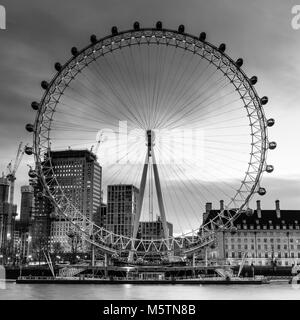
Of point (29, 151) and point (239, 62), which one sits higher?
point (239, 62)

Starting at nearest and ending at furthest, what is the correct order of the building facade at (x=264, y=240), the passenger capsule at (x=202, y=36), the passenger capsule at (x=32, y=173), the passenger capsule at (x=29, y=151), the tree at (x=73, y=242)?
the passenger capsule at (x=202, y=36)
the passenger capsule at (x=29, y=151)
the passenger capsule at (x=32, y=173)
the tree at (x=73, y=242)
the building facade at (x=264, y=240)

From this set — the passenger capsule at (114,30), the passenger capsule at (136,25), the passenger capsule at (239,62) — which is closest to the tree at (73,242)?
the passenger capsule at (114,30)

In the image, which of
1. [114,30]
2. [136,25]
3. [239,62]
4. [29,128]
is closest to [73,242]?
[29,128]

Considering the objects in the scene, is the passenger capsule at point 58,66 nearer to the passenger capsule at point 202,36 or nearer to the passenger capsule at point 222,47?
the passenger capsule at point 202,36

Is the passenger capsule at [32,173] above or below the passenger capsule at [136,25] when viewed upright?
below

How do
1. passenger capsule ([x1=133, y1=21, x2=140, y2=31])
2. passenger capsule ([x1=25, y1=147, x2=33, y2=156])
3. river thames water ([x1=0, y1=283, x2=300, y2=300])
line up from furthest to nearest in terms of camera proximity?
passenger capsule ([x1=25, y1=147, x2=33, y2=156]), passenger capsule ([x1=133, y1=21, x2=140, y2=31]), river thames water ([x1=0, y1=283, x2=300, y2=300])

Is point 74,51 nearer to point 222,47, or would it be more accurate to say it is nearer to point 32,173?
point 32,173

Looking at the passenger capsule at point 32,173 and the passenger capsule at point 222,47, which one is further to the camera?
the passenger capsule at point 32,173

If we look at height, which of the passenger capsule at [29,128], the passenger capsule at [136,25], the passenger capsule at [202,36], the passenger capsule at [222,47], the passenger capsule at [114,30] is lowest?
the passenger capsule at [29,128]

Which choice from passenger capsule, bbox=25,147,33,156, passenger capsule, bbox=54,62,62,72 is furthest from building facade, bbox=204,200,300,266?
passenger capsule, bbox=54,62,62,72

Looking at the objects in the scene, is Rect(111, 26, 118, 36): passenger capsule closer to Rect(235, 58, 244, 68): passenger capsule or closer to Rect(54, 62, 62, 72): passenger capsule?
Rect(54, 62, 62, 72): passenger capsule

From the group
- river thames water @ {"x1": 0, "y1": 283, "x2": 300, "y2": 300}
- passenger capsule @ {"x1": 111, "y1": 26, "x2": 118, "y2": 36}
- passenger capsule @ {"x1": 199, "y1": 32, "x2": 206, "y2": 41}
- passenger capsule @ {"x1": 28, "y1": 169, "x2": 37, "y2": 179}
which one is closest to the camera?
river thames water @ {"x1": 0, "y1": 283, "x2": 300, "y2": 300}

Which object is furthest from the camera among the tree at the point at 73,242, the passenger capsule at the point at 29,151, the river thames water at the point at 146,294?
the tree at the point at 73,242
